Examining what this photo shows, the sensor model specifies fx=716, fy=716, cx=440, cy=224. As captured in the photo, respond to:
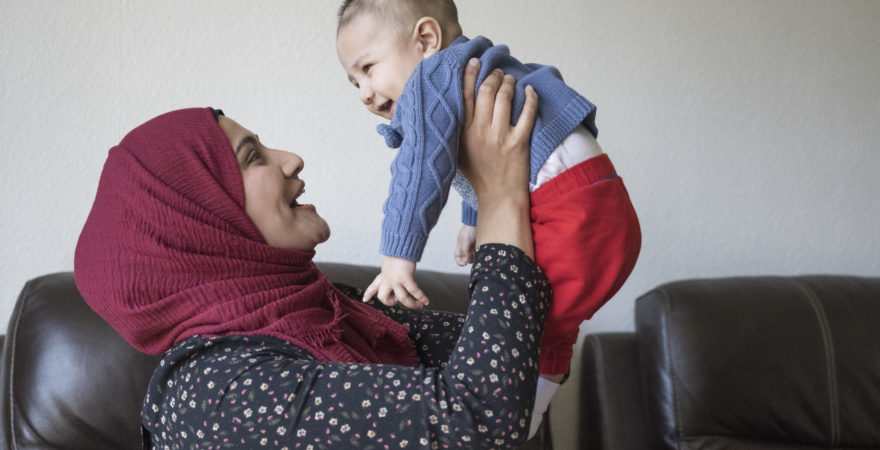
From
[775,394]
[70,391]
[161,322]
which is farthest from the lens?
[775,394]

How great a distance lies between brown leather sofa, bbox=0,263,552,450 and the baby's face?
796 mm

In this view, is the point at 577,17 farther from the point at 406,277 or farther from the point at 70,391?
the point at 70,391

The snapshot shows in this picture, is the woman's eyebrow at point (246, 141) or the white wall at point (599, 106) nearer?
the woman's eyebrow at point (246, 141)

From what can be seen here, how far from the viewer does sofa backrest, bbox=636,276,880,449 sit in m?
1.93

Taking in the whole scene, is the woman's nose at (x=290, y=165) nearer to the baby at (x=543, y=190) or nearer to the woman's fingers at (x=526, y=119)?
the baby at (x=543, y=190)

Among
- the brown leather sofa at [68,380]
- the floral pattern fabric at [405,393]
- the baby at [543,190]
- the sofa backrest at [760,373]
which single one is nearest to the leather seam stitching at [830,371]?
the sofa backrest at [760,373]

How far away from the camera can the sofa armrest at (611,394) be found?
2016 millimetres

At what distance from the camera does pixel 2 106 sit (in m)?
1.74

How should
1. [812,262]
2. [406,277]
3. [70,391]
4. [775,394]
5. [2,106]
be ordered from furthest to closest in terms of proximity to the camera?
[812,262]
[775,394]
[2,106]
[70,391]
[406,277]

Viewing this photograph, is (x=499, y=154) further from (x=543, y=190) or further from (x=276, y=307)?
(x=276, y=307)

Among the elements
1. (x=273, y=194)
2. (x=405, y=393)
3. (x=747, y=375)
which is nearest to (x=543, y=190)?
(x=405, y=393)

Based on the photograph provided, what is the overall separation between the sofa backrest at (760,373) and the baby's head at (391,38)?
3.79 feet

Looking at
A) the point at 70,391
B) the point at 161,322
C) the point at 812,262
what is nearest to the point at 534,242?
the point at 161,322

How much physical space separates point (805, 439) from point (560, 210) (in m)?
1.39
